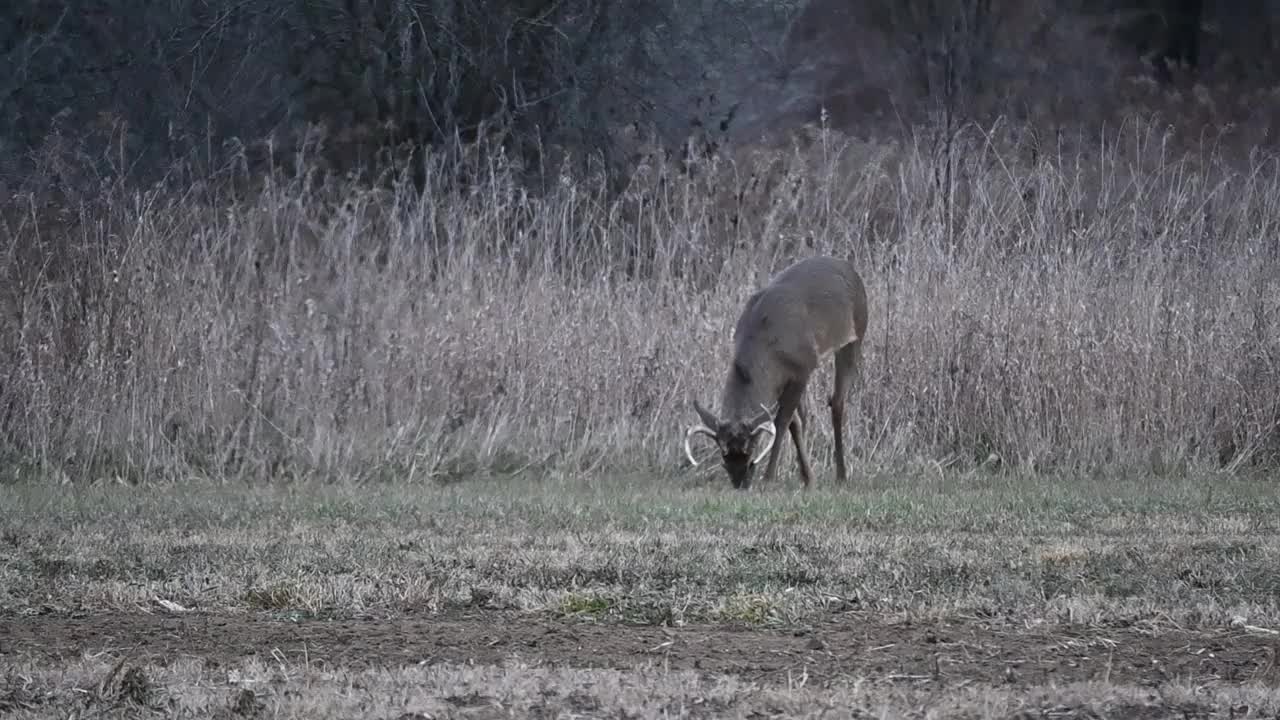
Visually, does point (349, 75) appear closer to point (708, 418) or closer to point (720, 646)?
point (708, 418)

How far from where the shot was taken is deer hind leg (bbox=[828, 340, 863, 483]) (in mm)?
11547

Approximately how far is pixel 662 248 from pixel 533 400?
5.38ft

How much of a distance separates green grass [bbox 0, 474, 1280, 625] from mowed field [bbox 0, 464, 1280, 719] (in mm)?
25

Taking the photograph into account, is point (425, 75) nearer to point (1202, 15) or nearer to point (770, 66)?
point (770, 66)

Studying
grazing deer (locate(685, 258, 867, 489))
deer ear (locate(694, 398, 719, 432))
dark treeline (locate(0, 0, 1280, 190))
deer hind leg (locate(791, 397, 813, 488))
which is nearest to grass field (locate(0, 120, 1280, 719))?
deer hind leg (locate(791, 397, 813, 488))

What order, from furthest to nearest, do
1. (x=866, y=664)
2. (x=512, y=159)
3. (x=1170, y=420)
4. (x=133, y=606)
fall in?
1. (x=512, y=159)
2. (x=1170, y=420)
3. (x=133, y=606)
4. (x=866, y=664)

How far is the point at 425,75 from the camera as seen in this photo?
19.1 m

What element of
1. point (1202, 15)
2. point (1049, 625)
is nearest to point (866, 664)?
point (1049, 625)

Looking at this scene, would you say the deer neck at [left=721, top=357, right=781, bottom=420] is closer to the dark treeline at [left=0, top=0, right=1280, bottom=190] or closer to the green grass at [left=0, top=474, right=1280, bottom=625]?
the green grass at [left=0, top=474, right=1280, bottom=625]

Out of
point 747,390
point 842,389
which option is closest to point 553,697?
point 747,390

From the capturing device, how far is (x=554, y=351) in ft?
40.2

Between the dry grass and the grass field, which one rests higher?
the dry grass

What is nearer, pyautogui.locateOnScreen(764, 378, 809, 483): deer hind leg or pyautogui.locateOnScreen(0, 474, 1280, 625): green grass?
pyautogui.locateOnScreen(0, 474, 1280, 625): green grass

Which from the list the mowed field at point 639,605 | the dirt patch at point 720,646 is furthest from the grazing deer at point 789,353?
the dirt patch at point 720,646
